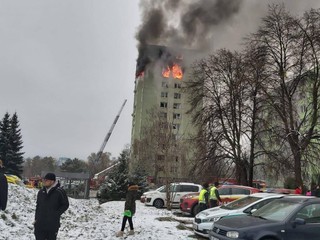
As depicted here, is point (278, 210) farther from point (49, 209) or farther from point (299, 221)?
point (49, 209)

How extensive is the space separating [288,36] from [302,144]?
7926mm

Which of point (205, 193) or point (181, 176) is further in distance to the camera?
point (181, 176)

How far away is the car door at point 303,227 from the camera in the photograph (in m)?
8.19

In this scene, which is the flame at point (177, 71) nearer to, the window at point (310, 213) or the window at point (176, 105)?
the window at point (176, 105)

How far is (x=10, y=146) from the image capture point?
5725 cm

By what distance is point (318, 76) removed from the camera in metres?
27.8

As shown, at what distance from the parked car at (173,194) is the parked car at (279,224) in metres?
15.4

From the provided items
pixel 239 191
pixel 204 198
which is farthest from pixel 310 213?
pixel 239 191

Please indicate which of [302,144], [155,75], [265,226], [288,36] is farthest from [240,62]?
[155,75]

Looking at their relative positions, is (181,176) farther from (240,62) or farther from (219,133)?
(240,62)

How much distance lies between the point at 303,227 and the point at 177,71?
7662cm

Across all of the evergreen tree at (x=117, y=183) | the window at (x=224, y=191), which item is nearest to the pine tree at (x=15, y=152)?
the evergreen tree at (x=117, y=183)

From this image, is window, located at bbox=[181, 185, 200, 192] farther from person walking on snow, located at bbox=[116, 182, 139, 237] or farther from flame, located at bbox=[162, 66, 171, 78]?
flame, located at bbox=[162, 66, 171, 78]

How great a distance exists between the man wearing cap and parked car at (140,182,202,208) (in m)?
17.8
